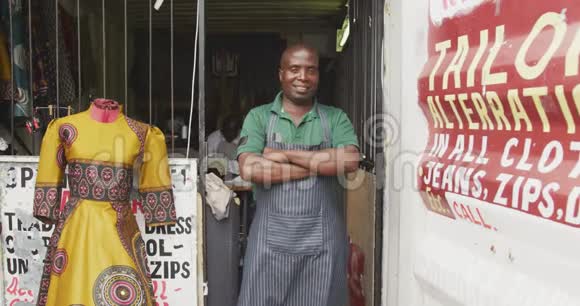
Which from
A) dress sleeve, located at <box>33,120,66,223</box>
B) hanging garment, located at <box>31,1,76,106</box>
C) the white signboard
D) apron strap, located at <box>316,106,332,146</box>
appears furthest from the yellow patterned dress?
hanging garment, located at <box>31,1,76,106</box>

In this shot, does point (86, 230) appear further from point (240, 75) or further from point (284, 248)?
point (240, 75)

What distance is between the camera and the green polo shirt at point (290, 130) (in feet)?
7.86

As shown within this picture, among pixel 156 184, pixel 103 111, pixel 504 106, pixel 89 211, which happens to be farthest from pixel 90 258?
pixel 504 106

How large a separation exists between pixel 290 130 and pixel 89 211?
979 millimetres

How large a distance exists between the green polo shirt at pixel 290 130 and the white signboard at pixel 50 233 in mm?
491

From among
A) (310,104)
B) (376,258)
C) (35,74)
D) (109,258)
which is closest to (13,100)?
(35,74)

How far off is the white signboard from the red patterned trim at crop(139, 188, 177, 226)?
5.7 inches

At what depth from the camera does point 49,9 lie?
12.7ft

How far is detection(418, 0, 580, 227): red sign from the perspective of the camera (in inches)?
34.4

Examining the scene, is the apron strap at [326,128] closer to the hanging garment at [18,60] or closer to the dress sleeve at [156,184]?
the dress sleeve at [156,184]

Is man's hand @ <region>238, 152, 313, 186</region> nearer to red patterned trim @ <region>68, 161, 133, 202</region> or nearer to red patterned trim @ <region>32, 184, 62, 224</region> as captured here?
red patterned trim @ <region>68, 161, 133, 202</region>

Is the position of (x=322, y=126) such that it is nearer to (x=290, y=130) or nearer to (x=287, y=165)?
(x=290, y=130)

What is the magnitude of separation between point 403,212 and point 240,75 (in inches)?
236

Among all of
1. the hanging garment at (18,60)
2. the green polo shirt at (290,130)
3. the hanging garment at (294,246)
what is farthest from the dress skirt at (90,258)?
the hanging garment at (18,60)
